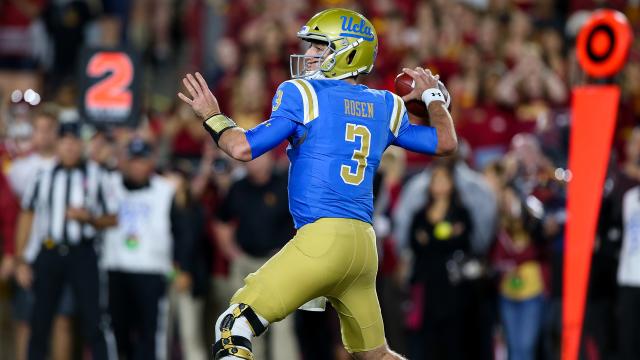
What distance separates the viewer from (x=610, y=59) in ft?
25.2

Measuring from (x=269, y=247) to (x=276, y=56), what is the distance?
3.89 m

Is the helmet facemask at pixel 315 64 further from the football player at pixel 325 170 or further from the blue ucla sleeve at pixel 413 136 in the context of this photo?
the blue ucla sleeve at pixel 413 136

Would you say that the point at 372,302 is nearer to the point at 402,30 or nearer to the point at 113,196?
the point at 113,196

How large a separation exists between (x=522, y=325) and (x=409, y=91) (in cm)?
431

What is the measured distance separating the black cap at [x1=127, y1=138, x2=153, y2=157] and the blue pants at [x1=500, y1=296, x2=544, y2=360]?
10.6ft

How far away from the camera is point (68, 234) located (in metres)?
10.6

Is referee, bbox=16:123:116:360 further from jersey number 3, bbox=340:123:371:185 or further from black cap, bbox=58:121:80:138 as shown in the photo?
jersey number 3, bbox=340:123:371:185

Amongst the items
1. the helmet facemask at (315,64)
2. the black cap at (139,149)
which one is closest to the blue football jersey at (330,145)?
the helmet facemask at (315,64)

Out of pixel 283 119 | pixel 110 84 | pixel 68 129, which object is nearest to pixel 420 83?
pixel 283 119

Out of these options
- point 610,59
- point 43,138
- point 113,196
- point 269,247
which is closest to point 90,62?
point 43,138

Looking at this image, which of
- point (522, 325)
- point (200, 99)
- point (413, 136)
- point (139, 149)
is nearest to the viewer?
point (200, 99)

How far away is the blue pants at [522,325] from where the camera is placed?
1070 cm

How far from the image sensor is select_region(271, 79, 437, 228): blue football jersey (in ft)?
20.4

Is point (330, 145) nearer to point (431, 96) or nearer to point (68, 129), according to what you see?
point (431, 96)
